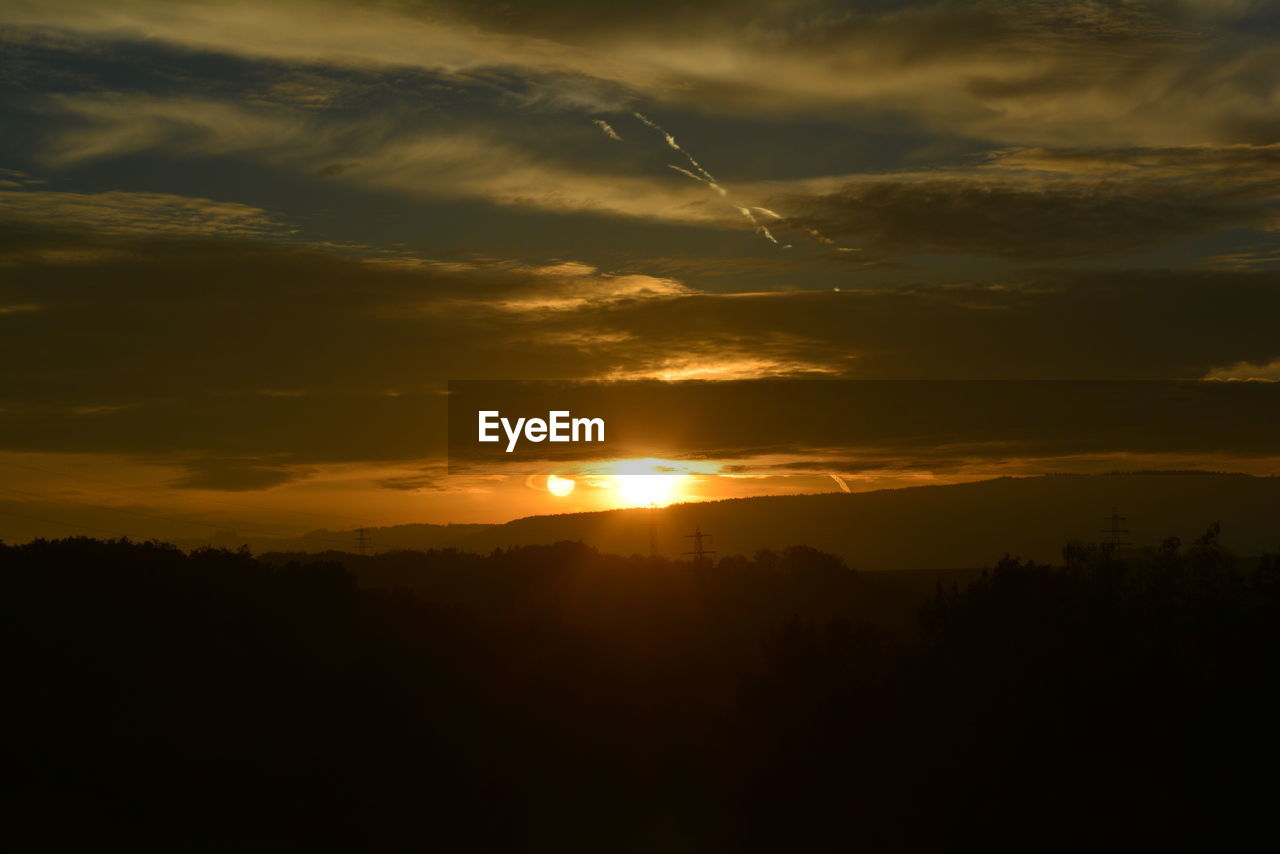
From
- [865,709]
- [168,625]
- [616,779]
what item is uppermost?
[168,625]

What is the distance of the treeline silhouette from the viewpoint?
33188 mm

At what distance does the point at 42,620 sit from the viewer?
44.0 meters

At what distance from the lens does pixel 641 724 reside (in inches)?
1953

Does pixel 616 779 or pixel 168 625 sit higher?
pixel 168 625

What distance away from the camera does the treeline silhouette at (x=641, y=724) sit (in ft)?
109

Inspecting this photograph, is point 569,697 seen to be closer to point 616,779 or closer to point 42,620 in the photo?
point 616,779

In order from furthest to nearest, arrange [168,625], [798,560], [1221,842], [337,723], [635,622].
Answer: [798,560] → [635,622] → [168,625] → [337,723] → [1221,842]

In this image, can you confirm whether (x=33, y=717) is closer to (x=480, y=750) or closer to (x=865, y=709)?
(x=480, y=750)

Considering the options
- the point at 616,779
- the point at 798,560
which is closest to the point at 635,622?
the point at 616,779

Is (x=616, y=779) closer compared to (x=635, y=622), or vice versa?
(x=616, y=779)

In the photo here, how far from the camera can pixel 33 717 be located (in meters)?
38.6

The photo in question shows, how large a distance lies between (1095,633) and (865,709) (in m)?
7.62

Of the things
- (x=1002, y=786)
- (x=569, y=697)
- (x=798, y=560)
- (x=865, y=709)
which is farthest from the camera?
(x=798, y=560)

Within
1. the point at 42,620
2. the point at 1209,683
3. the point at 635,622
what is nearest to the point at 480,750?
the point at 42,620
